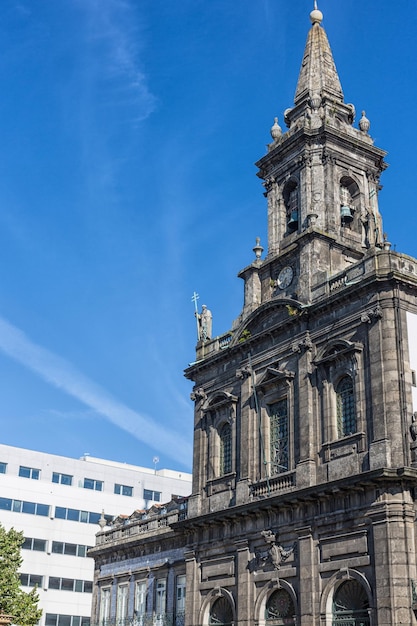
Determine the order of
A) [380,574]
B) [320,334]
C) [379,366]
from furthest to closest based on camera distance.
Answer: [320,334], [379,366], [380,574]

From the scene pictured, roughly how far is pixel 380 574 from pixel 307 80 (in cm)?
2666

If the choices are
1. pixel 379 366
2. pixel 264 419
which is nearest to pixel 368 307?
pixel 379 366

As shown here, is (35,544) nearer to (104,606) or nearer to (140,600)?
(104,606)

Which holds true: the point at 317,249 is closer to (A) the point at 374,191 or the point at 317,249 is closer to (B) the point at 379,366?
(A) the point at 374,191

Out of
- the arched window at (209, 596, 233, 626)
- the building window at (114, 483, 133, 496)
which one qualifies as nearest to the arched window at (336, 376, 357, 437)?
the arched window at (209, 596, 233, 626)

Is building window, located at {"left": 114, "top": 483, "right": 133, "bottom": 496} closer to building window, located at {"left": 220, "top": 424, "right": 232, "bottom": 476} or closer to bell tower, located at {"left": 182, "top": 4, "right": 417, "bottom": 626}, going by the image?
bell tower, located at {"left": 182, "top": 4, "right": 417, "bottom": 626}

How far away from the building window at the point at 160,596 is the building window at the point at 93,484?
1202 inches

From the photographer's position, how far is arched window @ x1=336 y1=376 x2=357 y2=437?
32562 mm

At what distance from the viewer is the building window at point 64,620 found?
2569 inches

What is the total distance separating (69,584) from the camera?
66.9m

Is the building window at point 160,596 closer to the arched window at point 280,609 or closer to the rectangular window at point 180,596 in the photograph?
the rectangular window at point 180,596

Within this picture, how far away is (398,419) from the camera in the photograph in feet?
99.6

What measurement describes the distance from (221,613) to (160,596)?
6678 millimetres

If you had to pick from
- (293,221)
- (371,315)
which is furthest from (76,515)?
(371,315)
